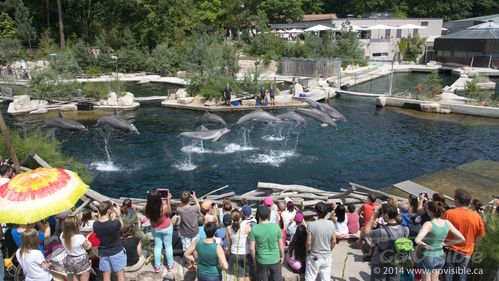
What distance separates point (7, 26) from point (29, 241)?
56.8m

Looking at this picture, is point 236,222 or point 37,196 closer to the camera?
point 37,196

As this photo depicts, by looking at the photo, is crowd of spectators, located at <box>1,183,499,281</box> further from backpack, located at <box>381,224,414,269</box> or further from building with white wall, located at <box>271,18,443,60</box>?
building with white wall, located at <box>271,18,443,60</box>

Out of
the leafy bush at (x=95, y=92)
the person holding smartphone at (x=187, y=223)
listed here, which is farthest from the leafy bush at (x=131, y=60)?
the person holding smartphone at (x=187, y=223)

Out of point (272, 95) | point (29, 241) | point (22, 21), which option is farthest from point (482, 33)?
point (22, 21)

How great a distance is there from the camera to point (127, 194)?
14.9 m

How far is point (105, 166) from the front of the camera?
17844mm

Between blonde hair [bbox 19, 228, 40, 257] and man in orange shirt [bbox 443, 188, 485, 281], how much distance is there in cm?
608

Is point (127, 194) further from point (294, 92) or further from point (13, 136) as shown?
point (294, 92)

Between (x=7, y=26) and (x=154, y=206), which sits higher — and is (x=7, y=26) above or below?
above

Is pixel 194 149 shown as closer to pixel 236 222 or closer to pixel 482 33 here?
pixel 236 222

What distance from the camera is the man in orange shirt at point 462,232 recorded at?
6.03 m

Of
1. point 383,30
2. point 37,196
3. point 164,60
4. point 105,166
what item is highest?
point 383,30

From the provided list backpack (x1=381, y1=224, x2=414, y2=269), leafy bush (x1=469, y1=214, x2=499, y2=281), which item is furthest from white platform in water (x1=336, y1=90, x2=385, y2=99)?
backpack (x1=381, y1=224, x2=414, y2=269)

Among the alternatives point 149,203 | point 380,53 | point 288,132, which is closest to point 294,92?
point 288,132
